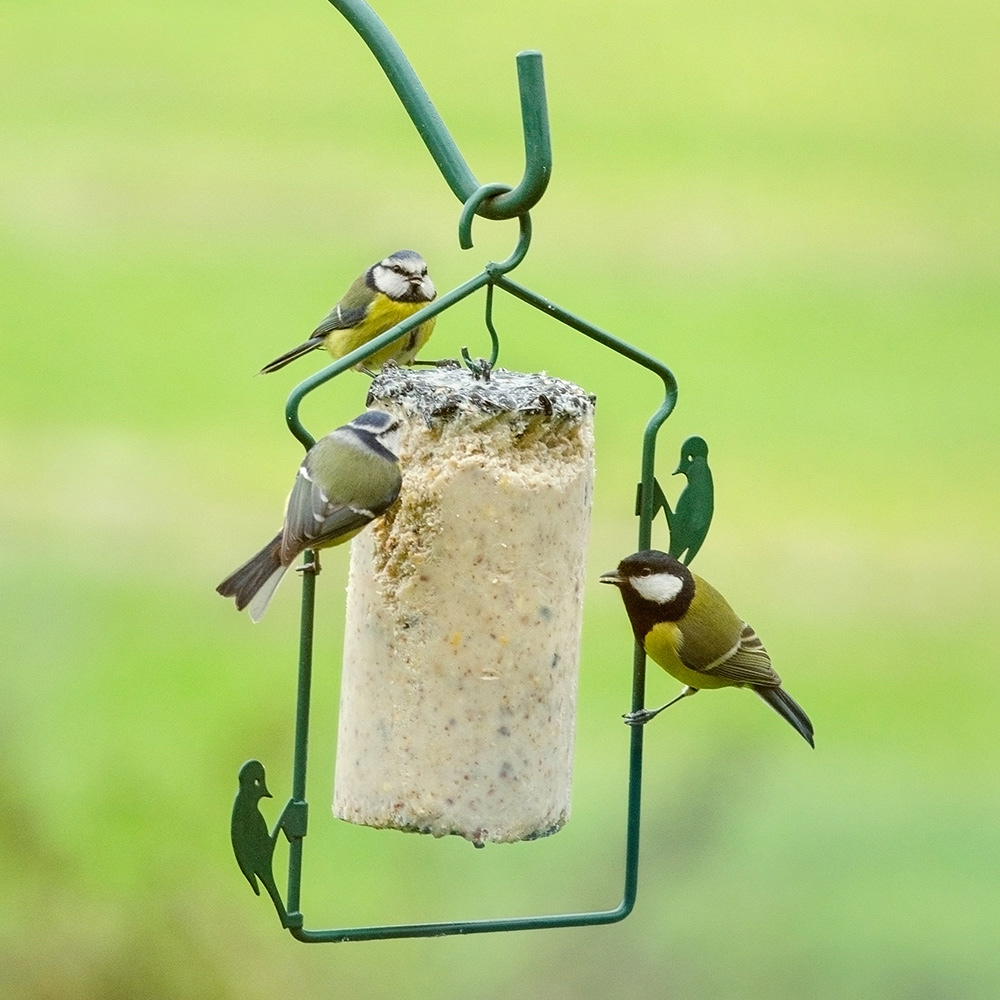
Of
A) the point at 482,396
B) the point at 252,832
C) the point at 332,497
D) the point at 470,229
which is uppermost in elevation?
the point at 470,229

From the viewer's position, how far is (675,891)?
305cm

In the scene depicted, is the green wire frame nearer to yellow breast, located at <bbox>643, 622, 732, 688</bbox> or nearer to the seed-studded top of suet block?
the seed-studded top of suet block

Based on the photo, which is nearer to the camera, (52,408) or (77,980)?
(77,980)

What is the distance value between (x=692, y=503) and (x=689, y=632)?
19cm

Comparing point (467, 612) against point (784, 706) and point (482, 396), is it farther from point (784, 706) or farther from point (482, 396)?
point (784, 706)

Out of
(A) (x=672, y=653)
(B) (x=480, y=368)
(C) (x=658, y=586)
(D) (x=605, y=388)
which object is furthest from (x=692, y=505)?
(D) (x=605, y=388)

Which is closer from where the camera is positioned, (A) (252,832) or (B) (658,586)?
(A) (252,832)

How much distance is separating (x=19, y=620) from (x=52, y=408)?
3.00 feet

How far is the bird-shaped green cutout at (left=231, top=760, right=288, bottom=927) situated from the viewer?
158 centimetres

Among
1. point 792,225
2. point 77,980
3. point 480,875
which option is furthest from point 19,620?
point 792,225

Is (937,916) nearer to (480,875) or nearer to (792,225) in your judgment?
(480,875)

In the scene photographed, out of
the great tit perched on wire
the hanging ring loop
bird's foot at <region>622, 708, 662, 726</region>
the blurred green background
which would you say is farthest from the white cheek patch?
the blurred green background

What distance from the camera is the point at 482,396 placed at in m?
1.66

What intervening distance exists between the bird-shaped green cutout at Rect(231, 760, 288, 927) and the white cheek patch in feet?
1.76
